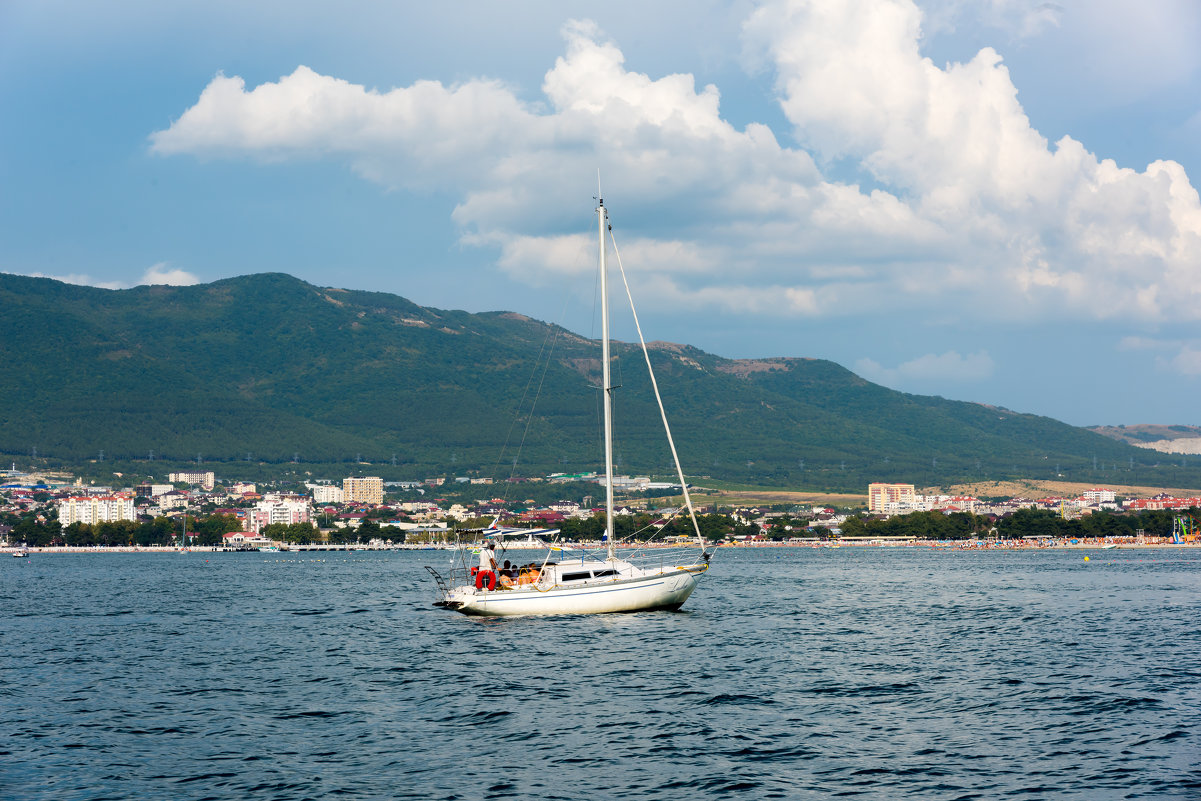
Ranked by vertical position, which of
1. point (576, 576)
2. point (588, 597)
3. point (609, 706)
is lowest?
point (609, 706)

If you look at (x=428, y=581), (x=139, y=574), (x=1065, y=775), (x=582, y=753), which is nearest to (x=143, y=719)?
(x=582, y=753)

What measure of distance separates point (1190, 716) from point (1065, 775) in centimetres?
765

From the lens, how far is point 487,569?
50.0 m

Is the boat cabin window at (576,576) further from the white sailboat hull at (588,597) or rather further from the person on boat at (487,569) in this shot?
the person on boat at (487,569)

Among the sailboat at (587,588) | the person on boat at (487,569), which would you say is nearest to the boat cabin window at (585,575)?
the sailboat at (587,588)

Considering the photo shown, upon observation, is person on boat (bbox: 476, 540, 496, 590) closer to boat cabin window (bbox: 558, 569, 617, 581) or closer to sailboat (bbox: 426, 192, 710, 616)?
sailboat (bbox: 426, 192, 710, 616)

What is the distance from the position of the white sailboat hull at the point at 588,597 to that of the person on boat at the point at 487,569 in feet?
1.25

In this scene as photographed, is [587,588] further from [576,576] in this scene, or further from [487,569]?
[487,569]

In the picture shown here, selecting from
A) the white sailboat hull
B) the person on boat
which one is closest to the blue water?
the white sailboat hull

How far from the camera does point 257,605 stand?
70000mm

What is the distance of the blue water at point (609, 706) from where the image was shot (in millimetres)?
21969

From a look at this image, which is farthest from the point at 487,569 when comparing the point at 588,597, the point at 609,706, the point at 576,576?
the point at 609,706

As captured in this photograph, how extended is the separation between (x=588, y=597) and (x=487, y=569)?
4.88 metres

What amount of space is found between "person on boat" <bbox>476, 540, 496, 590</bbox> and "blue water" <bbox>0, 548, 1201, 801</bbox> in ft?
6.26
